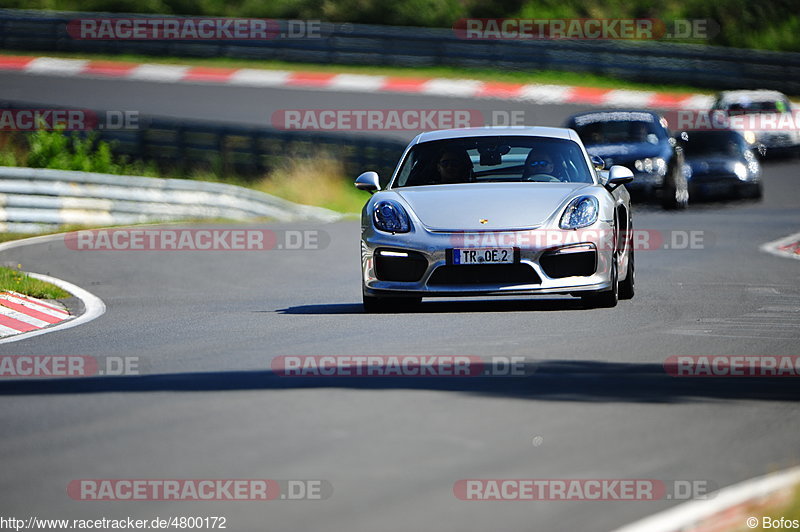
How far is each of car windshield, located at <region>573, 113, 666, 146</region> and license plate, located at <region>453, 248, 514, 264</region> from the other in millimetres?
11422

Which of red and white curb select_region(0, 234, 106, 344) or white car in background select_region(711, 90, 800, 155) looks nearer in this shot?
red and white curb select_region(0, 234, 106, 344)

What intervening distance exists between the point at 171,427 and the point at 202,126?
18858 millimetres

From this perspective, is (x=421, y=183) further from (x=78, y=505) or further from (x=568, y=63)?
(x=568, y=63)

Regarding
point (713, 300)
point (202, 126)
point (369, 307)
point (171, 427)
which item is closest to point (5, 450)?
point (171, 427)

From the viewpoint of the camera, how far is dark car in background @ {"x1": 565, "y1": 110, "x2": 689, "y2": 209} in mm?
21125

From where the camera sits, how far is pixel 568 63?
3431 cm

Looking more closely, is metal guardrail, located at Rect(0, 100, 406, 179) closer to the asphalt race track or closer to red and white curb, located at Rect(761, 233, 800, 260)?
red and white curb, located at Rect(761, 233, 800, 260)

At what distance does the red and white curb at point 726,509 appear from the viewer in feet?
15.5

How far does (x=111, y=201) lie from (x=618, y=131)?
23.7 feet

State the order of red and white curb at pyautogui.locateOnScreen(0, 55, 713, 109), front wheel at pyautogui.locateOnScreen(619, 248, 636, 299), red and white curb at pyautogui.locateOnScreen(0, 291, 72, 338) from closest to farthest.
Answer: red and white curb at pyautogui.locateOnScreen(0, 291, 72, 338), front wheel at pyautogui.locateOnScreen(619, 248, 636, 299), red and white curb at pyautogui.locateOnScreen(0, 55, 713, 109)

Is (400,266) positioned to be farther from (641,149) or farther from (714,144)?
(714,144)

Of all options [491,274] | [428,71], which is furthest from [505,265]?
[428,71]

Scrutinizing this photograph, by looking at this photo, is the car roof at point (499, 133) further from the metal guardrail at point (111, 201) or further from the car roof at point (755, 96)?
the car roof at point (755, 96)

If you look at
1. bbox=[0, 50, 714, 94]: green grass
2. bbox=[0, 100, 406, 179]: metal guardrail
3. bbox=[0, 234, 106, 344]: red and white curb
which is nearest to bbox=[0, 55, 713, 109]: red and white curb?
bbox=[0, 50, 714, 94]: green grass
